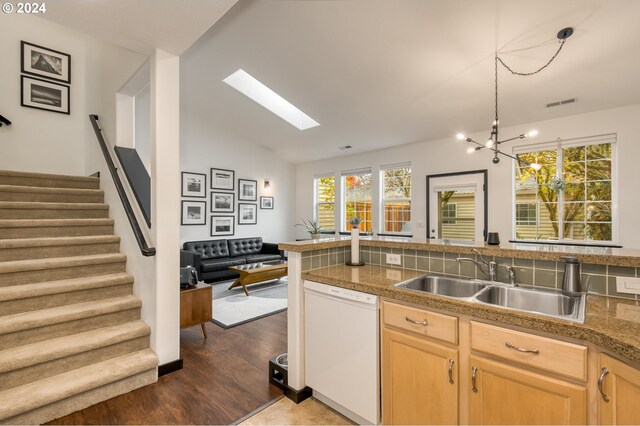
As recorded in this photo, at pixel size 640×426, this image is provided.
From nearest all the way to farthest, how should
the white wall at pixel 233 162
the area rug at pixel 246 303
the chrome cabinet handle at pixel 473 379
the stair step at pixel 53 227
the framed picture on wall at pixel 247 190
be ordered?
the chrome cabinet handle at pixel 473 379 → the stair step at pixel 53 227 → the area rug at pixel 246 303 → the white wall at pixel 233 162 → the framed picture on wall at pixel 247 190

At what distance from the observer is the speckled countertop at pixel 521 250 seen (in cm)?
149

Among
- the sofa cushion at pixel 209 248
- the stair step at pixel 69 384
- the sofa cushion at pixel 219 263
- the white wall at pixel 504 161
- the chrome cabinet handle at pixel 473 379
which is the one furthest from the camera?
the sofa cushion at pixel 209 248

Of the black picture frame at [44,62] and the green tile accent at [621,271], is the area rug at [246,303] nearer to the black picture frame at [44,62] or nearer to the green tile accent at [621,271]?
the green tile accent at [621,271]

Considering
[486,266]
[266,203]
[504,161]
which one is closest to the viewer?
[486,266]

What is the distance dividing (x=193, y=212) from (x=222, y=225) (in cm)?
71

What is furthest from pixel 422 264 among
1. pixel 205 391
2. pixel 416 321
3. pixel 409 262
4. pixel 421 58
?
pixel 421 58

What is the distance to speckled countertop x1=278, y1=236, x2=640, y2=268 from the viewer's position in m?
1.49

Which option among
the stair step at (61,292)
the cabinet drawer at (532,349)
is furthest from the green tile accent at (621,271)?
the stair step at (61,292)

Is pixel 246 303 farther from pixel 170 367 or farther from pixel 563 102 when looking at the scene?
pixel 563 102

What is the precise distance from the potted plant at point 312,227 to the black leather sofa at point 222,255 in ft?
3.57

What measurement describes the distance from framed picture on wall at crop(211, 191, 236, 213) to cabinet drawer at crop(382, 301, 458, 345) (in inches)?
217

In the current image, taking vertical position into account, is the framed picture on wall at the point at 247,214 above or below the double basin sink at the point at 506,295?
above

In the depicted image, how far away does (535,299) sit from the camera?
1.63m

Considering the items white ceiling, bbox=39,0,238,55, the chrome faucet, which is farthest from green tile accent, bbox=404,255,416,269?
white ceiling, bbox=39,0,238,55
